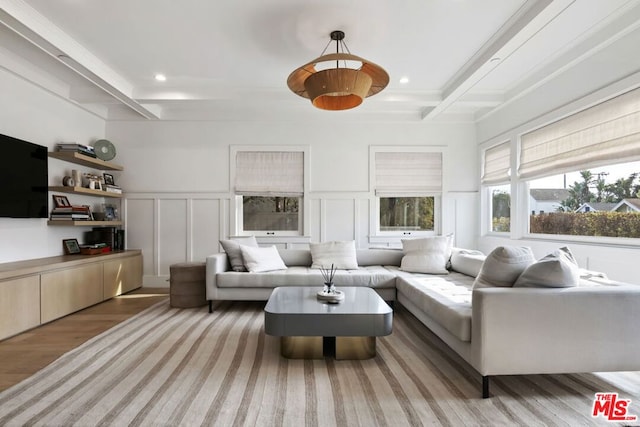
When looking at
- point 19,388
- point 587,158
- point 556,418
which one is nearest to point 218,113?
point 19,388

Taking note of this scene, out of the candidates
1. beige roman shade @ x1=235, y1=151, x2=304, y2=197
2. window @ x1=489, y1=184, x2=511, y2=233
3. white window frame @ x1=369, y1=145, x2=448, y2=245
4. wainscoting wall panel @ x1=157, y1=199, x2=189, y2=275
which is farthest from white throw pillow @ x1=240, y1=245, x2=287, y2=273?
window @ x1=489, y1=184, x2=511, y2=233

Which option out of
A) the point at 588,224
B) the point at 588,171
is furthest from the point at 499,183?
the point at 588,224

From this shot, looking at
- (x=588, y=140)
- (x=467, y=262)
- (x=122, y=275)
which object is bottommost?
(x=122, y=275)

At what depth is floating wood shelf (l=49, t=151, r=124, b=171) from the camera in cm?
397

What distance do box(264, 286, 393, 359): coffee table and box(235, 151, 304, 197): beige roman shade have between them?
274 cm

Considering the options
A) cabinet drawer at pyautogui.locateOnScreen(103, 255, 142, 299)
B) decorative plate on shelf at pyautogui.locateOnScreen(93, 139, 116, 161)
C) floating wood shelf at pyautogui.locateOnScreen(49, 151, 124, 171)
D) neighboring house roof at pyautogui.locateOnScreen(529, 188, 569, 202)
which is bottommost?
cabinet drawer at pyautogui.locateOnScreen(103, 255, 142, 299)

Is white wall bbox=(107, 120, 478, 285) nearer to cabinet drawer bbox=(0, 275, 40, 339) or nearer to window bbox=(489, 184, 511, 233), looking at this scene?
window bbox=(489, 184, 511, 233)

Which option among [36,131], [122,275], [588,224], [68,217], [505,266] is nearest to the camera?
[505,266]

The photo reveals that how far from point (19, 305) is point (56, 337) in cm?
46

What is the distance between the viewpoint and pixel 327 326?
7.53 feet

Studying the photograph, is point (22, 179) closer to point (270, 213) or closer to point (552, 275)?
point (270, 213)

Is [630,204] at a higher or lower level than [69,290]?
higher

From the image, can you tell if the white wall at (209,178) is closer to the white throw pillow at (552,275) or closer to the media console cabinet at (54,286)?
the media console cabinet at (54,286)

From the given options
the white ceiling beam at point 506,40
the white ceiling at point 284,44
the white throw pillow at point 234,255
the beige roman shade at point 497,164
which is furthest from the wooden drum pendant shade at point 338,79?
the beige roman shade at point 497,164
